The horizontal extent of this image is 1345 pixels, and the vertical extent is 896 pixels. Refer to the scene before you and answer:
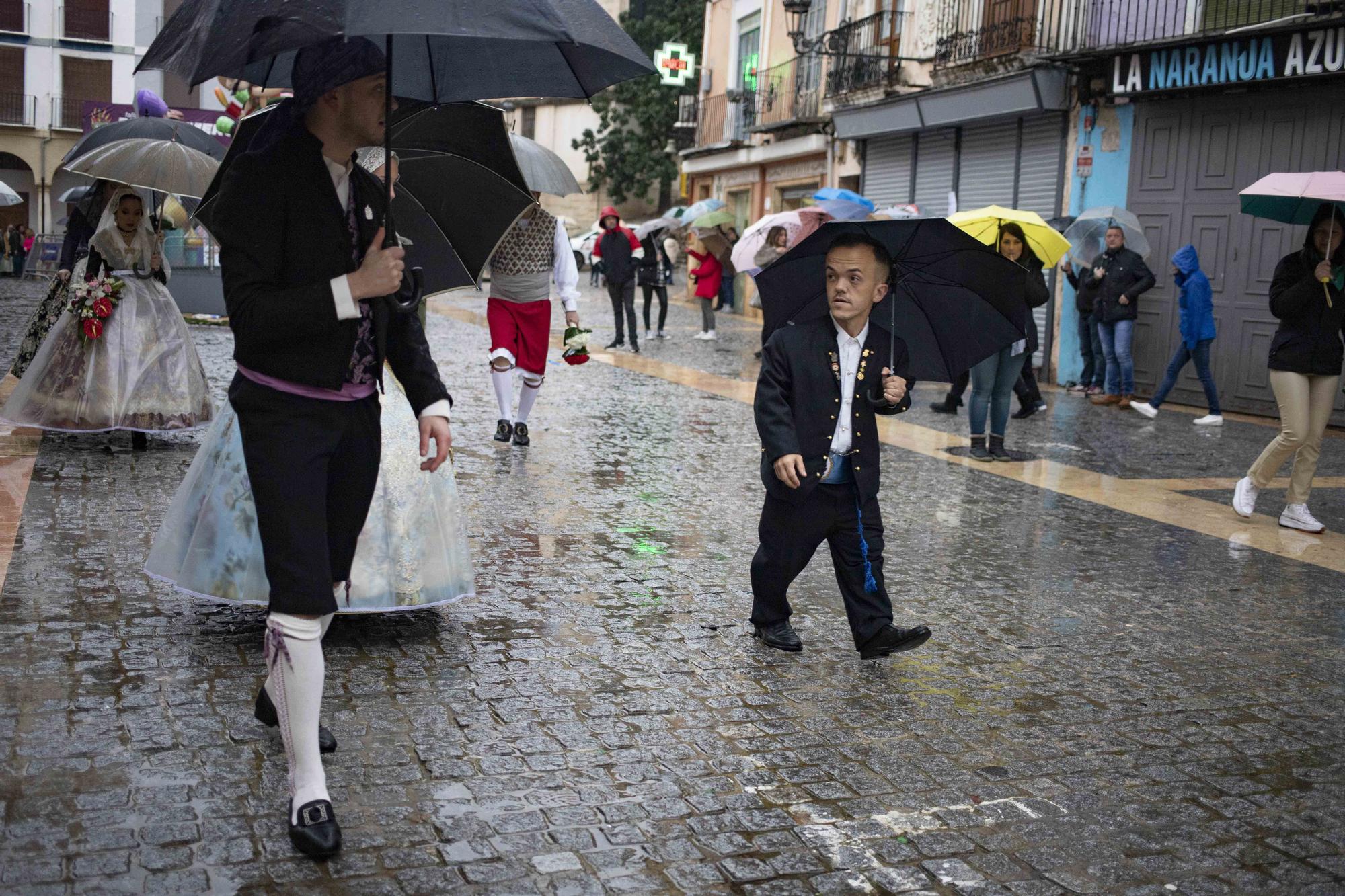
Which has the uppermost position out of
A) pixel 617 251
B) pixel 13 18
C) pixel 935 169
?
pixel 13 18

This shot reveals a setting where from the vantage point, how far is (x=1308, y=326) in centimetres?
782

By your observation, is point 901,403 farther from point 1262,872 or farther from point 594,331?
point 594,331

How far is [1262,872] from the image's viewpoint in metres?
3.43

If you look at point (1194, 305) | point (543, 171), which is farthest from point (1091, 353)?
point (543, 171)

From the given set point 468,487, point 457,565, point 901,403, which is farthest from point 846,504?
point 468,487

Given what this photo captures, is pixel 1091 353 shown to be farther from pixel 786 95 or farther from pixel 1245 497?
pixel 786 95

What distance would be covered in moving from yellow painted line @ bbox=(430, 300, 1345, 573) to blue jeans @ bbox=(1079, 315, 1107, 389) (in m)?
4.15

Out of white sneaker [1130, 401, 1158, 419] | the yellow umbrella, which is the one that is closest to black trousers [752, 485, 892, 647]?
the yellow umbrella

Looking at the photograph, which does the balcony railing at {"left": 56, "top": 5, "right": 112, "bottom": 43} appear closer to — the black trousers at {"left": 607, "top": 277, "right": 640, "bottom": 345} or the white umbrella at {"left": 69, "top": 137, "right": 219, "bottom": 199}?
the black trousers at {"left": 607, "top": 277, "right": 640, "bottom": 345}

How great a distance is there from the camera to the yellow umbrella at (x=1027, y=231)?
1036 cm

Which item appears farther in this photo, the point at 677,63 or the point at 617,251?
the point at 677,63

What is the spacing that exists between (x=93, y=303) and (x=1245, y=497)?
7009mm

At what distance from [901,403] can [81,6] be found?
46568mm

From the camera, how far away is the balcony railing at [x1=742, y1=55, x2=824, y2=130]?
27.6 m
